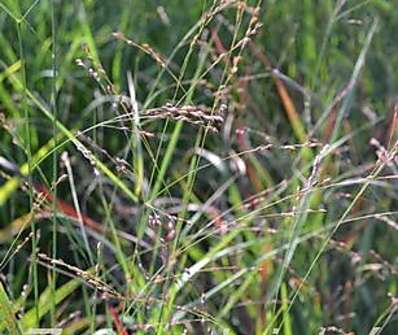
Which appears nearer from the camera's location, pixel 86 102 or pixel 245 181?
pixel 245 181

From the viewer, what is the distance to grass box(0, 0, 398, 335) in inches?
62.7

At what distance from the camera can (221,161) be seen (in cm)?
158

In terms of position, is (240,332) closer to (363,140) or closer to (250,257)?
(250,257)

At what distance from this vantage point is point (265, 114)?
212 cm

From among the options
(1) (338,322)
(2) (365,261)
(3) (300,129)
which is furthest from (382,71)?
(1) (338,322)

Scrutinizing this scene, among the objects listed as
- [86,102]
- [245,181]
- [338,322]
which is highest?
[86,102]

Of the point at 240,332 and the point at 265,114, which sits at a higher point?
the point at 265,114

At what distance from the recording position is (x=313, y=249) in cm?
173

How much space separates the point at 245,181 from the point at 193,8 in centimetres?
50

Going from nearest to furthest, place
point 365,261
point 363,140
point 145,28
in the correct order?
point 365,261, point 363,140, point 145,28

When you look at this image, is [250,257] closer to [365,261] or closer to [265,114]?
[365,261]

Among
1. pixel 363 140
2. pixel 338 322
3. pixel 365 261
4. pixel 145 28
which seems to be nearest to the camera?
pixel 338 322

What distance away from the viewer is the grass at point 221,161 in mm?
1593

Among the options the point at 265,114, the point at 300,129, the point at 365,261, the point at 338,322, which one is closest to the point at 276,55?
the point at 265,114
